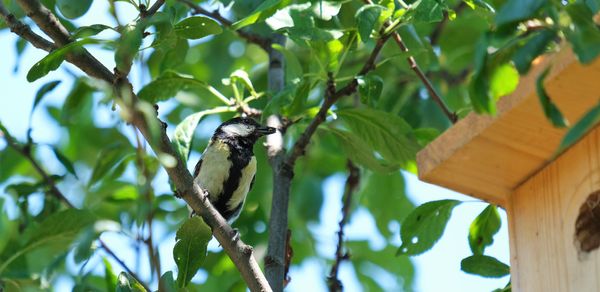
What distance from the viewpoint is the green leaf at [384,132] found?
430 cm

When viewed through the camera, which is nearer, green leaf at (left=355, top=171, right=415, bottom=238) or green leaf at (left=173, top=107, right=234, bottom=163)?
green leaf at (left=173, top=107, right=234, bottom=163)

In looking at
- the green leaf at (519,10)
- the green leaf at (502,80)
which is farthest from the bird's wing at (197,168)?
the green leaf at (519,10)

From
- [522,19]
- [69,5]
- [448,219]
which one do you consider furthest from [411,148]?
[522,19]

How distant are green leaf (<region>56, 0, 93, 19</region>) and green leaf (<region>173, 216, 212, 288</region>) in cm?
79

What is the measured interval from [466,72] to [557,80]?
14.1 feet

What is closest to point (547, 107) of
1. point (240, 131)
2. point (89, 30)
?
point (89, 30)

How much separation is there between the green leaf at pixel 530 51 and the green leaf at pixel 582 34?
4cm

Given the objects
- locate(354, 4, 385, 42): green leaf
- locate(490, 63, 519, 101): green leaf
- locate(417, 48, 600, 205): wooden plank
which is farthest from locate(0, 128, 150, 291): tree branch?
locate(490, 63, 519, 101): green leaf

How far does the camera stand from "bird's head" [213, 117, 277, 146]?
5164 mm

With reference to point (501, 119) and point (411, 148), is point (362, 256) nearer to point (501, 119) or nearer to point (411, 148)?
point (411, 148)

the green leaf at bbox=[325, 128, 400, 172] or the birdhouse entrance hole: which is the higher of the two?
the green leaf at bbox=[325, 128, 400, 172]

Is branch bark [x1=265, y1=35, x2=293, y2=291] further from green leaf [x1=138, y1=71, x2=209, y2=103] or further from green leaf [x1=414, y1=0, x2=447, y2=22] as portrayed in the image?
green leaf [x1=414, y1=0, x2=447, y2=22]

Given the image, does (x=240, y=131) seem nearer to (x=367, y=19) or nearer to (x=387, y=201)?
(x=387, y=201)

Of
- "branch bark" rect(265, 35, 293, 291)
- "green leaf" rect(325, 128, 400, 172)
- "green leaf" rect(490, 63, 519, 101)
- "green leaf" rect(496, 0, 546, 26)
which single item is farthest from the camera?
"green leaf" rect(325, 128, 400, 172)
